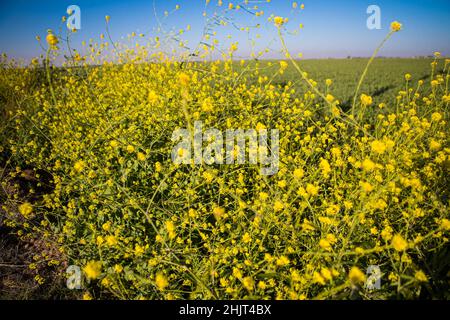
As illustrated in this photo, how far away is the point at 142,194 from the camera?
8.13 ft

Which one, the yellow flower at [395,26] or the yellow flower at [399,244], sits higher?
the yellow flower at [395,26]

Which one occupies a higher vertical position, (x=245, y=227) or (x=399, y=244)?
(x=399, y=244)

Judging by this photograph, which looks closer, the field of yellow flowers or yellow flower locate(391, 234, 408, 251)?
yellow flower locate(391, 234, 408, 251)

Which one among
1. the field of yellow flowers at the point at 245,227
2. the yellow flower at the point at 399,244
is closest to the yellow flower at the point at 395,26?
the field of yellow flowers at the point at 245,227

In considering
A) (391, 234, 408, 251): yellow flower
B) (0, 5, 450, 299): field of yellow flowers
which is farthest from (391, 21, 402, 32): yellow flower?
(391, 234, 408, 251): yellow flower

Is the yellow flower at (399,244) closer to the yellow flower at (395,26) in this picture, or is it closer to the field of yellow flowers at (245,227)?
the field of yellow flowers at (245,227)

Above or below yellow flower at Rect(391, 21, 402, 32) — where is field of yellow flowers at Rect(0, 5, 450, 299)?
below

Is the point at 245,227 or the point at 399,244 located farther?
the point at 245,227

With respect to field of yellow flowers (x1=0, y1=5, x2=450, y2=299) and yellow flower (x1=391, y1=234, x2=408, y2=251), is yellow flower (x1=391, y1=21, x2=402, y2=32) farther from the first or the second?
yellow flower (x1=391, y1=234, x2=408, y2=251)

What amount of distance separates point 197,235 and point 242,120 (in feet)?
5.90

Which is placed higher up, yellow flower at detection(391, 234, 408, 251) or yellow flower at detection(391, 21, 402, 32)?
yellow flower at detection(391, 21, 402, 32)

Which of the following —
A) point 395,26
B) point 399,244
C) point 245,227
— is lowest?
point 245,227

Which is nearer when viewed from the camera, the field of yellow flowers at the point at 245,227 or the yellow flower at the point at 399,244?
the yellow flower at the point at 399,244
